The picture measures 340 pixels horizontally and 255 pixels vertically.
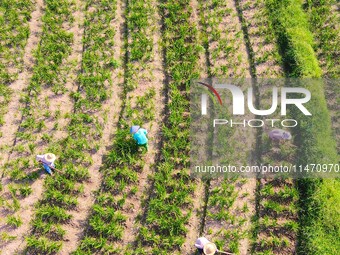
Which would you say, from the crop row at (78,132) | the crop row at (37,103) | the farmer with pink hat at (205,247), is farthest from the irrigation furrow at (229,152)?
the crop row at (37,103)

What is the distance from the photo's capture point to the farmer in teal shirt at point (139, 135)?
9539 mm

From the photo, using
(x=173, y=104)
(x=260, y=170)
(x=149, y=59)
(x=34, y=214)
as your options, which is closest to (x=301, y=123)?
(x=260, y=170)

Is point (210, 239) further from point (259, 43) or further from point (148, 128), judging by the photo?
point (259, 43)

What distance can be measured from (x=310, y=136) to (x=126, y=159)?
15.8ft

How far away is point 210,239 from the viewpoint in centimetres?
905

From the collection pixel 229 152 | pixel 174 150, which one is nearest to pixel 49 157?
pixel 174 150

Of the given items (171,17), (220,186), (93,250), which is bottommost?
(93,250)

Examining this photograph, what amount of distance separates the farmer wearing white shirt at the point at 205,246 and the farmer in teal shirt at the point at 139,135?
2.68m

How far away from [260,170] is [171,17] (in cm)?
577

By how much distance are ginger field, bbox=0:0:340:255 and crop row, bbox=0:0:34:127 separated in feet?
0.14

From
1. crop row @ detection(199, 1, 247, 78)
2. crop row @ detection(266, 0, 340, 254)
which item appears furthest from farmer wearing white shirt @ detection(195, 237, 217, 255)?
Result: crop row @ detection(199, 1, 247, 78)

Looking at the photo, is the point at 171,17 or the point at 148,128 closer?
the point at 148,128

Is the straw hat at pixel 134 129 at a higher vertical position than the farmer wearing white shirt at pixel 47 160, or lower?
higher

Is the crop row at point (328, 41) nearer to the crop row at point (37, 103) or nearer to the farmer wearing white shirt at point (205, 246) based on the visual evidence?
the farmer wearing white shirt at point (205, 246)
